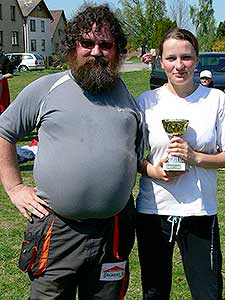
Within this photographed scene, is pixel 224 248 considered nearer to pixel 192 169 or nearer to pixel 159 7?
pixel 192 169

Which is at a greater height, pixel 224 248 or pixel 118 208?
pixel 118 208

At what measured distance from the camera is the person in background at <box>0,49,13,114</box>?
957 cm

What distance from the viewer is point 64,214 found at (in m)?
2.70

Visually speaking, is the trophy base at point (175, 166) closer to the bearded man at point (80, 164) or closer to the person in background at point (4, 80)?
the bearded man at point (80, 164)

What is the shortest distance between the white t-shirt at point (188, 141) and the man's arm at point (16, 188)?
613 mm

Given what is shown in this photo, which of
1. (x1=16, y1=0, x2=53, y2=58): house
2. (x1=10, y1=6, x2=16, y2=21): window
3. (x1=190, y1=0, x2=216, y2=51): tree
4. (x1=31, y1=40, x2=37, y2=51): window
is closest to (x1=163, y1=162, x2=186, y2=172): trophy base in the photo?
(x1=190, y1=0, x2=216, y2=51): tree

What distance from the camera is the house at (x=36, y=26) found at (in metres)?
63.6

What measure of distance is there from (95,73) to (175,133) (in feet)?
1.61

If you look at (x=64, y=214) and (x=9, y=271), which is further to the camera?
(x=9, y=271)

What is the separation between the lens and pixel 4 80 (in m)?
10.2

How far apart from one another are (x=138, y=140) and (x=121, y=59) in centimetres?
43

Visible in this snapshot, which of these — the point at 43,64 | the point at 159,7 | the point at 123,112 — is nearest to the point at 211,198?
the point at 123,112

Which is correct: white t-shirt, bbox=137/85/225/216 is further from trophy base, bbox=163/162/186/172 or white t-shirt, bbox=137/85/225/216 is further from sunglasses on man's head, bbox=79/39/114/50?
sunglasses on man's head, bbox=79/39/114/50

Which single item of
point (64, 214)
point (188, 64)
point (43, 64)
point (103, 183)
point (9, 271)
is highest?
point (188, 64)
